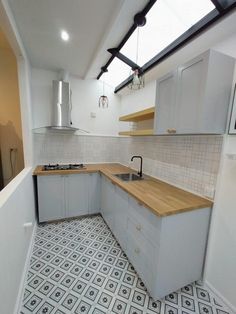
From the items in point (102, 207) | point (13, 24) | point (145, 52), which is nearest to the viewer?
point (13, 24)

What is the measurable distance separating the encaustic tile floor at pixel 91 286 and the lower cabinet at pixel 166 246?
113 millimetres

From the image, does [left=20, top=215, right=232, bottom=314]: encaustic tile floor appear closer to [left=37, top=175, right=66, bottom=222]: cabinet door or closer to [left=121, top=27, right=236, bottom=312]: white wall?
[left=121, top=27, right=236, bottom=312]: white wall

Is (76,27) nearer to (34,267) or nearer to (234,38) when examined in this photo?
(234,38)

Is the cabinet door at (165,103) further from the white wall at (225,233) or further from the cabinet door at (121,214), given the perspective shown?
the cabinet door at (121,214)

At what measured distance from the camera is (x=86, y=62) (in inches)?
95.9

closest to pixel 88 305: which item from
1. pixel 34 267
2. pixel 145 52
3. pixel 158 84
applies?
pixel 34 267

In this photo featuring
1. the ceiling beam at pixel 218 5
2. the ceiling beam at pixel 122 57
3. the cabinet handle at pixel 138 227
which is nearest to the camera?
the ceiling beam at pixel 218 5

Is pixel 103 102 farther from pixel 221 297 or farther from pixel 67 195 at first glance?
pixel 221 297

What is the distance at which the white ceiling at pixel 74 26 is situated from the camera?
137 centimetres

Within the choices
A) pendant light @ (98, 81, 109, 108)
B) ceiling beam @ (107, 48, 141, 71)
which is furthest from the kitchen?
pendant light @ (98, 81, 109, 108)

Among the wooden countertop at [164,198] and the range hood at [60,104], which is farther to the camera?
the range hood at [60,104]

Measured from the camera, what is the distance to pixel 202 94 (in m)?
1.22

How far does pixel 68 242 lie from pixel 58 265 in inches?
15.0

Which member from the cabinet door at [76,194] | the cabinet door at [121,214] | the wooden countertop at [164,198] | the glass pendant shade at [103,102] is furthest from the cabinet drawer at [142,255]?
the glass pendant shade at [103,102]
